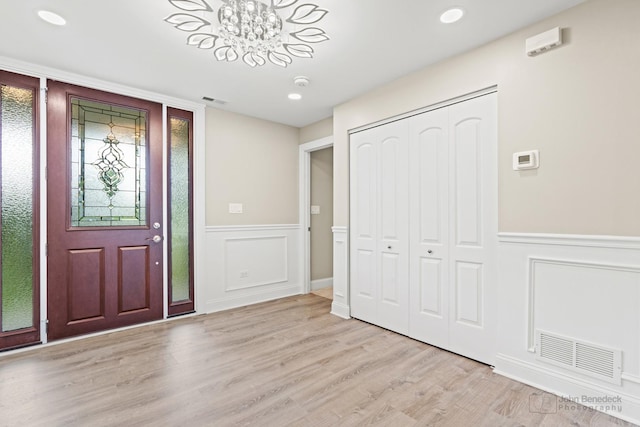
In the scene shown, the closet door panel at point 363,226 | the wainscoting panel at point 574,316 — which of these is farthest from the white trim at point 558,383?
the closet door panel at point 363,226

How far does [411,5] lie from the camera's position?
6.60 ft

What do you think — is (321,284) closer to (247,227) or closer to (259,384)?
(247,227)

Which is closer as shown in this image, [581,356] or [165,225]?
[581,356]

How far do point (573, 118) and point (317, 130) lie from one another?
3119 mm

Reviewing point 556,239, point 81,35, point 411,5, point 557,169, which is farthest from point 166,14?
point 556,239

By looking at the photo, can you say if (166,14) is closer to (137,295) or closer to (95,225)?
(95,225)

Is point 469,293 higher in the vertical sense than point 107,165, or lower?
lower

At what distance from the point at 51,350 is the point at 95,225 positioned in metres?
1.18

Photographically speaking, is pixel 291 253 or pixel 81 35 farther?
pixel 291 253

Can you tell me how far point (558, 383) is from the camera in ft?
6.79

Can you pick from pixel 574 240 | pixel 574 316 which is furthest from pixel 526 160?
pixel 574 316

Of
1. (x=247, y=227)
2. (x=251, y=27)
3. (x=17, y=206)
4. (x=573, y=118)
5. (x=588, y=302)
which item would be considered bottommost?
(x=588, y=302)

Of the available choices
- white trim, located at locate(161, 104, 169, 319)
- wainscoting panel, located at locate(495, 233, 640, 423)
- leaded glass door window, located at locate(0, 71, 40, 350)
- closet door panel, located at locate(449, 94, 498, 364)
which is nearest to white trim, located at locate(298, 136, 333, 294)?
white trim, located at locate(161, 104, 169, 319)

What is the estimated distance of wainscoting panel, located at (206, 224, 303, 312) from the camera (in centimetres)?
396
